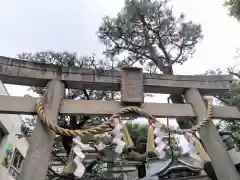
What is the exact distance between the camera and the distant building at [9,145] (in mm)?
7453

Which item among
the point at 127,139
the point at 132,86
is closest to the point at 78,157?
the point at 127,139

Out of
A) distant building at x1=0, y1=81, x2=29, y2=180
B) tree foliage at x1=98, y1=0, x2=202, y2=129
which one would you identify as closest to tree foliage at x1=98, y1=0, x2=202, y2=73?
tree foliage at x1=98, y1=0, x2=202, y2=129

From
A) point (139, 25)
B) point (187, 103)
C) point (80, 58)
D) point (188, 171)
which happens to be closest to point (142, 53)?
point (139, 25)

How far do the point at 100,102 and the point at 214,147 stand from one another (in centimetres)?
194

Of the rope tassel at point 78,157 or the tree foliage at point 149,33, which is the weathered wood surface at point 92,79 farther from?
the tree foliage at point 149,33

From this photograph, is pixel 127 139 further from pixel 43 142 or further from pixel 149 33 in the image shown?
pixel 149 33

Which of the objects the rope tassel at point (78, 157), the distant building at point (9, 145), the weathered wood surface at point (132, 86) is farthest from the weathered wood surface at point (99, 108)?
the distant building at point (9, 145)

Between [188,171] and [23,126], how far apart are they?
17.4 ft

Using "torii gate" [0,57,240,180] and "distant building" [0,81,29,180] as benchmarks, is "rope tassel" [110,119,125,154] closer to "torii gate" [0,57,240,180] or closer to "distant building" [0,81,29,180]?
"torii gate" [0,57,240,180]

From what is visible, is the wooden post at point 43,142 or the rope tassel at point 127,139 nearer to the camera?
the wooden post at point 43,142

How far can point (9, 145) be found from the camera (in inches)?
309

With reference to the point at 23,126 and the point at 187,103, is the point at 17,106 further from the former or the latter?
the point at 23,126

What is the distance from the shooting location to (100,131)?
4.18 metres

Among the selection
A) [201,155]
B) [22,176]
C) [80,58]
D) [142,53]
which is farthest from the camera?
[142,53]
